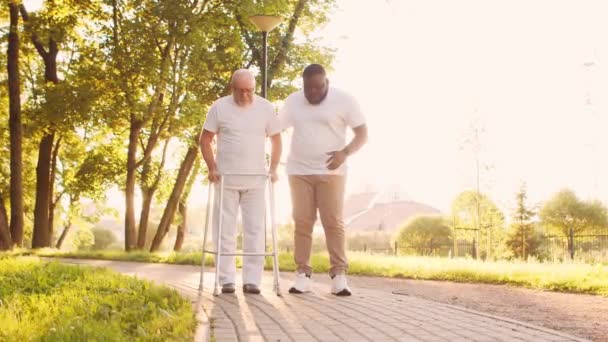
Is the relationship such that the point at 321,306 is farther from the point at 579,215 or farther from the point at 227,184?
the point at 579,215

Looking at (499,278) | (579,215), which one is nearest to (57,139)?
(499,278)

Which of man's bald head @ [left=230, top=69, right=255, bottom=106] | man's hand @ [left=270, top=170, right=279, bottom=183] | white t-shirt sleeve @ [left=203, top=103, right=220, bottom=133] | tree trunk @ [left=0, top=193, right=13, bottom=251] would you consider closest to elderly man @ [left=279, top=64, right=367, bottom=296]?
man's hand @ [left=270, top=170, right=279, bottom=183]

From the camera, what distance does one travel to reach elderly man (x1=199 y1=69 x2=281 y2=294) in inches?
317

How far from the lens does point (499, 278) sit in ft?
39.0

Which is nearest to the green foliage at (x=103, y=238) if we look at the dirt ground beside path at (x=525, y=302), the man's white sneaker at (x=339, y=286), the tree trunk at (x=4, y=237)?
the tree trunk at (x=4, y=237)

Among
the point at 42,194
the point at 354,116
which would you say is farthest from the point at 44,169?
the point at 354,116

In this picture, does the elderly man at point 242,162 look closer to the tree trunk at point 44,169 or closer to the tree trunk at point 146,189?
the tree trunk at point 146,189

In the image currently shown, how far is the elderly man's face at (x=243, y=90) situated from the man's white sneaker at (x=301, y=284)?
6.22 ft

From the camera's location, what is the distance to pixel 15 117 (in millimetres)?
25266

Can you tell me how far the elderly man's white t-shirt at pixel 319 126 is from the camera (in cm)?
794

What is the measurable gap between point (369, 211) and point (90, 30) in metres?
77.9

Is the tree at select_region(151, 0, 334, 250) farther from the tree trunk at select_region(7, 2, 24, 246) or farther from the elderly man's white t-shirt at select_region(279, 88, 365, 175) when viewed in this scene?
the elderly man's white t-shirt at select_region(279, 88, 365, 175)

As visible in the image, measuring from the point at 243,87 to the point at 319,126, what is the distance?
34.3 inches

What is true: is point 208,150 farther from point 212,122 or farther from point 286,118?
point 286,118
